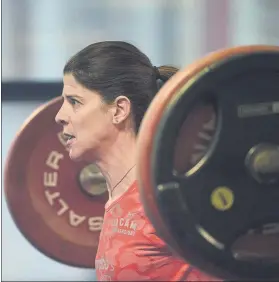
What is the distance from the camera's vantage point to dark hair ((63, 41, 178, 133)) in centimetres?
99

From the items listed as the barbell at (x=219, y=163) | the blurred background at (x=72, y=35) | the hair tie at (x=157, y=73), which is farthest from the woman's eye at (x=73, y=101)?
the blurred background at (x=72, y=35)

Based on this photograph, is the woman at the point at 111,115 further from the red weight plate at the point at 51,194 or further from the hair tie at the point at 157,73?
the red weight plate at the point at 51,194

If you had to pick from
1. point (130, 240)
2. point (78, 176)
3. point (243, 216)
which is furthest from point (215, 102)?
point (78, 176)

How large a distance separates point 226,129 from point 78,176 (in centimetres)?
71

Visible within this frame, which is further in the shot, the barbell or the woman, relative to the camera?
the woman

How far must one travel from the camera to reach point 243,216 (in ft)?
2.62

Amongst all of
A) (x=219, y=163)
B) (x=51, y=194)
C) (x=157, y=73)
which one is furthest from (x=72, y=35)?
(x=219, y=163)

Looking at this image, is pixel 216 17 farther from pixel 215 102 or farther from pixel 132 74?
pixel 215 102

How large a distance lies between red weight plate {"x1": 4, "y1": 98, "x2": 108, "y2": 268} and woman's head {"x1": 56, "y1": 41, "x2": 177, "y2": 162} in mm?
378

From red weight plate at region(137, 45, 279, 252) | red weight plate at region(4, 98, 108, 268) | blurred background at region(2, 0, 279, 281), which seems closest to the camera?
red weight plate at region(137, 45, 279, 252)

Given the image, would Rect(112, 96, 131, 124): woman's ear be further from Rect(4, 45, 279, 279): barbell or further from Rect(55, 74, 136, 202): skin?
Rect(4, 45, 279, 279): barbell

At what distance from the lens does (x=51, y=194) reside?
56.8 inches

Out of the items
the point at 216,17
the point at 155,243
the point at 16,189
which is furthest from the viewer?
the point at 216,17

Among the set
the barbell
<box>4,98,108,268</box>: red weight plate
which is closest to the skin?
the barbell
